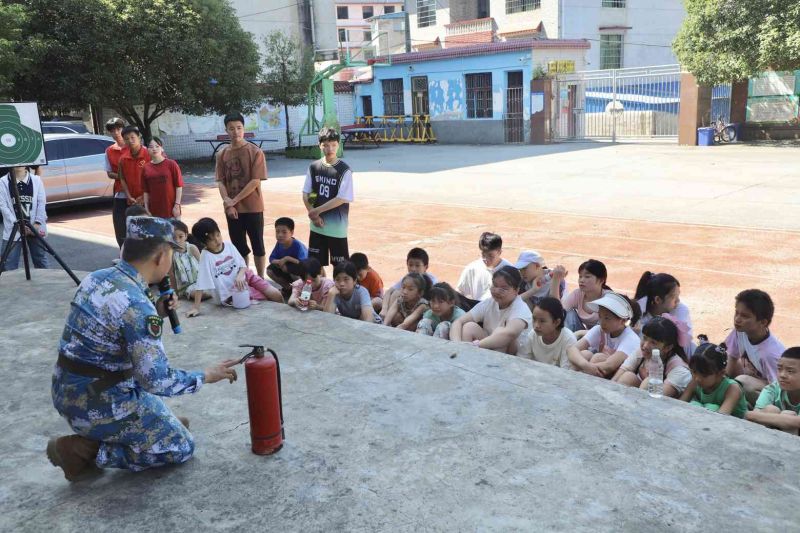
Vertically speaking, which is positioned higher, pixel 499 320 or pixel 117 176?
pixel 117 176

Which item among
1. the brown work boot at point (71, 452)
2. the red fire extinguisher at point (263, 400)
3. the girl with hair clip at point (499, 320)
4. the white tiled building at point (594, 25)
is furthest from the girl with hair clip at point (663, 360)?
the white tiled building at point (594, 25)

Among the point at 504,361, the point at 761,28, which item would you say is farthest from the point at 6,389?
the point at 761,28

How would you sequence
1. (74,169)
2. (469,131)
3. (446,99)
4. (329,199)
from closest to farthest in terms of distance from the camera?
(329,199), (74,169), (469,131), (446,99)

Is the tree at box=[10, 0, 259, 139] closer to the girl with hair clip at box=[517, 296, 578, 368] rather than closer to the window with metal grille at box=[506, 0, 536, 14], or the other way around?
the window with metal grille at box=[506, 0, 536, 14]

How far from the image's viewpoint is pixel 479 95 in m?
28.5

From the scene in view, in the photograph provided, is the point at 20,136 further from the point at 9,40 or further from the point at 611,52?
the point at 611,52

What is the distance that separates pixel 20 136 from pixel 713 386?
6722 millimetres

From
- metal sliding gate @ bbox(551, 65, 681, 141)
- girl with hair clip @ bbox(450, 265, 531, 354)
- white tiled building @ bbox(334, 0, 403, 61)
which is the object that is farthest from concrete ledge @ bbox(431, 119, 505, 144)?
white tiled building @ bbox(334, 0, 403, 61)

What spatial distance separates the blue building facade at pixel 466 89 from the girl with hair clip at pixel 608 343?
23.0 metres

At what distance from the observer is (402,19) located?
3931 cm

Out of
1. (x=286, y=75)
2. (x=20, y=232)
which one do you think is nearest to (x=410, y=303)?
(x=20, y=232)

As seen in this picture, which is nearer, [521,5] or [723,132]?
[723,132]

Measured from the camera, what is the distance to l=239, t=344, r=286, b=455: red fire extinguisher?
10.5 feet

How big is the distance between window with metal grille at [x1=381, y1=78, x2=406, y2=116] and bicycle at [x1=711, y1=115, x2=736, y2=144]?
45.8 ft
